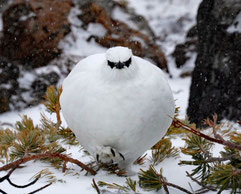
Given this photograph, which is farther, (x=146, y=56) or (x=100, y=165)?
(x=146, y=56)

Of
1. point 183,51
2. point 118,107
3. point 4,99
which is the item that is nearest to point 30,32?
point 4,99

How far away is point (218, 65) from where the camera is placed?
8.87ft

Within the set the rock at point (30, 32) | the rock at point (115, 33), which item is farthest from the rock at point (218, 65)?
the rock at point (30, 32)

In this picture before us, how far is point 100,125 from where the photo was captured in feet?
3.69

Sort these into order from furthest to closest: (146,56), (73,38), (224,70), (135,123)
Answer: (146,56) → (73,38) → (224,70) → (135,123)

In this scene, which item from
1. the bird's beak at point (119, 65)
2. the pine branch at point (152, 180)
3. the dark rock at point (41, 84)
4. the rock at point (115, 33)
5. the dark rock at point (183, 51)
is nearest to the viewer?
the pine branch at point (152, 180)

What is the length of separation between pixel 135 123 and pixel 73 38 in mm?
2981

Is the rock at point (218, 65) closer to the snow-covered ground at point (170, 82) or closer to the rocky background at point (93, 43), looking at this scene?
the rocky background at point (93, 43)

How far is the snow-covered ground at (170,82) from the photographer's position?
3.46ft

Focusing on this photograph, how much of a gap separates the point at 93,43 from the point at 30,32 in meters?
0.73

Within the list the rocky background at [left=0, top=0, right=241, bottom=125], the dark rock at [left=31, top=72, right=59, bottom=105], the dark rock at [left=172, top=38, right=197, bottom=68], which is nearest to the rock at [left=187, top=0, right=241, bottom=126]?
the rocky background at [left=0, top=0, right=241, bottom=125]

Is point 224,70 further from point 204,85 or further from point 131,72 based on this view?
point 131,72

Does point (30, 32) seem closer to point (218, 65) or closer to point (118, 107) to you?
point (218, 65)

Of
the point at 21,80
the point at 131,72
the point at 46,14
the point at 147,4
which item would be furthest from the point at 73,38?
the point at 147,4
